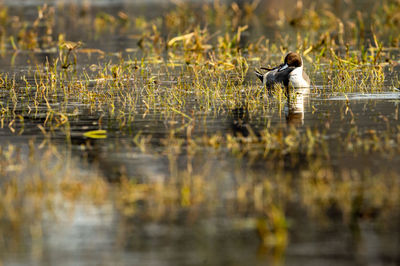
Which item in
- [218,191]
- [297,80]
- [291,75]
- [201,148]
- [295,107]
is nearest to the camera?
[218,191]

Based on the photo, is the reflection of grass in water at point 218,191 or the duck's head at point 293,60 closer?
the reflection of grass in water at point 218,191

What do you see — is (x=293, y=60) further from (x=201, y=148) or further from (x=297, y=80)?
(x=201, y=148)

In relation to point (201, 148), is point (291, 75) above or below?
above

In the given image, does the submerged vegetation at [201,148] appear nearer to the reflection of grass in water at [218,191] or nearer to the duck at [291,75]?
the reflection of grass in water at [218,191]

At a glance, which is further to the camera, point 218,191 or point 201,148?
point 201,148

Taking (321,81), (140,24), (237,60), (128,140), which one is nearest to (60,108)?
(128,140)

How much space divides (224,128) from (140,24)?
886 inches

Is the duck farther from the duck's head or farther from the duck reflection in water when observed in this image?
the duck reflection in water

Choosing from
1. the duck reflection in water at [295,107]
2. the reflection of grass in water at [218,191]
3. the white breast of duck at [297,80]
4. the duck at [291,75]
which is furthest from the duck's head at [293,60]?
the reflection of grass in water at [218,191]

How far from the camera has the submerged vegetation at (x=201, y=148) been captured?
6.97 meters

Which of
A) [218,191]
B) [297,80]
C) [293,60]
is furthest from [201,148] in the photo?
[293,60]

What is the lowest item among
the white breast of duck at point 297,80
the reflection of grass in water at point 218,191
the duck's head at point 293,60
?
the reflection of grass in water at point 218,191

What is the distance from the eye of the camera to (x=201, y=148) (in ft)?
30.9

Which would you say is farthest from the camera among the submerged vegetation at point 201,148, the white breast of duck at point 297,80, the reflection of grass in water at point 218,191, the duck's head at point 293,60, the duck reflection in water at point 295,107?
the duck's head at point 293,60
